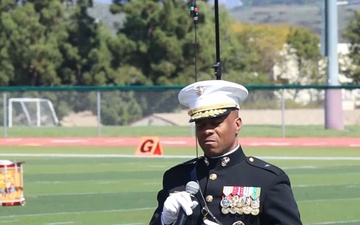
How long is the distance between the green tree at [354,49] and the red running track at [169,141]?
25.6 metres

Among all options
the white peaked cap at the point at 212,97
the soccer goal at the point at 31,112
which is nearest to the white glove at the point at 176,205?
the white peaked cap at the point at 212,97

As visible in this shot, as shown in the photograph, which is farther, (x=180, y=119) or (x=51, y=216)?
(x=180, y=119)

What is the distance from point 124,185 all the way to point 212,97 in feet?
40.8

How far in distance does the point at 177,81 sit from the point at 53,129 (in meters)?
15.5

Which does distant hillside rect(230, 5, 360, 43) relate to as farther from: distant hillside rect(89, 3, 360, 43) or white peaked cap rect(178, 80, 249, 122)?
white peaked cap rect(178, 80, 249, 122)

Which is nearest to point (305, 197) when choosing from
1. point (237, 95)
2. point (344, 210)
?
point (344, 210)

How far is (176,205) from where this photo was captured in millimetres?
4086

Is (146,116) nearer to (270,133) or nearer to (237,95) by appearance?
(270,133)

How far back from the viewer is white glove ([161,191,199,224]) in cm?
407

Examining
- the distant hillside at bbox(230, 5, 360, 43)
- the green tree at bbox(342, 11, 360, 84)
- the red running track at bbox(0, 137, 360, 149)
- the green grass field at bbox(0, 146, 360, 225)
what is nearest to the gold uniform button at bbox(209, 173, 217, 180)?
the green grass field at bbox(0, 146, 360, 225)

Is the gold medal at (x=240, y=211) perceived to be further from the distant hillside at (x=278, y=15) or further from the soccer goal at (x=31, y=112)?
the distant hillside at (x=278, y=15)

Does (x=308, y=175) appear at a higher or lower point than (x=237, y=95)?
lower

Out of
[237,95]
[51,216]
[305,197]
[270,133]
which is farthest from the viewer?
[270,133]

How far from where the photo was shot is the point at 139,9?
45.9 m
